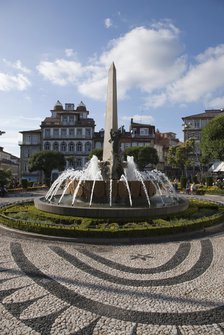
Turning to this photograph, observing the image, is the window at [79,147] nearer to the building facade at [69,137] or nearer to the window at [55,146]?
the building facade at [69,137]

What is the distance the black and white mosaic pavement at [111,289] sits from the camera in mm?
5473

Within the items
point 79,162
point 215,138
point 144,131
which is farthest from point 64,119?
point 215,138

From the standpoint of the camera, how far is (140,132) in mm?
74438

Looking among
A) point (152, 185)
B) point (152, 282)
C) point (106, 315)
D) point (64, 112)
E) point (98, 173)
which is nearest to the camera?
point (106, 315)

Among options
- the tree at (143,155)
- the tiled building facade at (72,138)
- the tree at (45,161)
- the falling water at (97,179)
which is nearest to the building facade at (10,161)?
the tiled building facade at (72,138)

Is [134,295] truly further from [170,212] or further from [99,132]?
[99,132]

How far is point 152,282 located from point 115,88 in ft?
57.8

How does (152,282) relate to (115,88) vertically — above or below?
below

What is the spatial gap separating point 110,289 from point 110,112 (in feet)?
53.7

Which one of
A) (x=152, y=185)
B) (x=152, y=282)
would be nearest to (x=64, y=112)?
(x=152, y=185)

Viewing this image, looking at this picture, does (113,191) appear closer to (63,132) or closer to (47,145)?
(63,132)

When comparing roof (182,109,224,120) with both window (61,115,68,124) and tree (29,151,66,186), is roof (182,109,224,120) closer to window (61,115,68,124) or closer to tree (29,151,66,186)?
window (61,115,68,124)

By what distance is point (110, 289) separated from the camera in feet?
22.6

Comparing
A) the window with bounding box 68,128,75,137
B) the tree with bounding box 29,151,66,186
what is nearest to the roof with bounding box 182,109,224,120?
the window with bounding box 68,128,75,137
